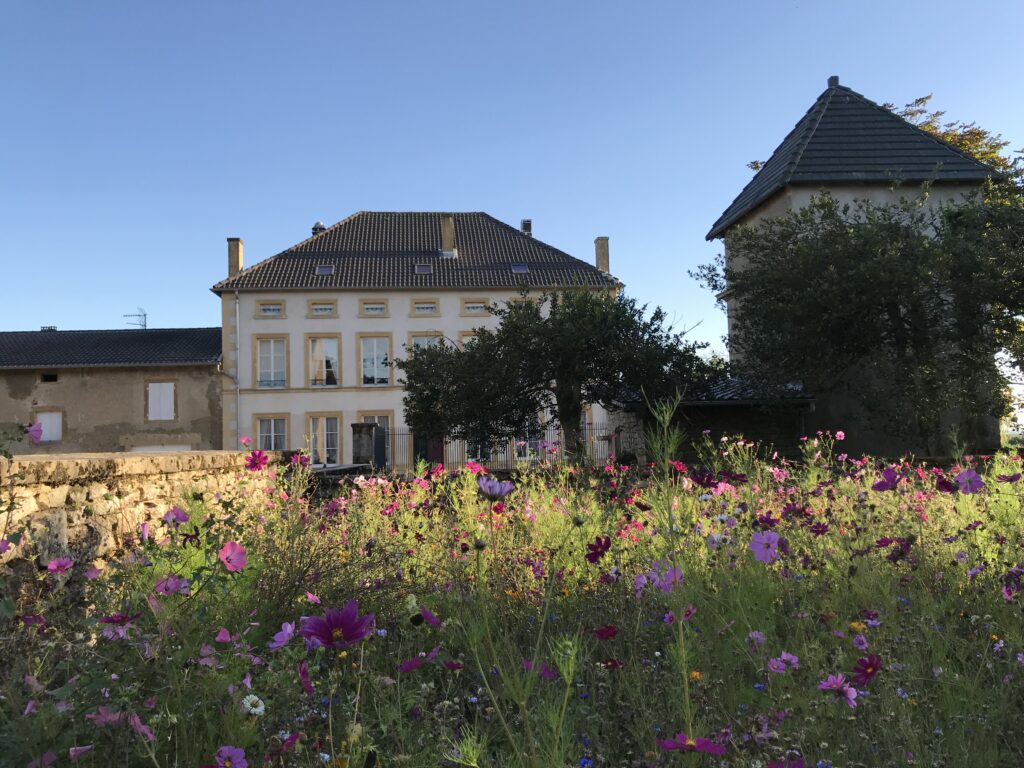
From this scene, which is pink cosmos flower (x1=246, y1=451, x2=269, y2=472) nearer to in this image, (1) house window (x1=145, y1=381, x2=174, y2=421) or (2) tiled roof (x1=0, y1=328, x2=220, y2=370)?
(2) tiled roof (x1=0, y1=328, x2=220, y2=370)

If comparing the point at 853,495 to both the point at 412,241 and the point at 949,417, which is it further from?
the point at 412,241

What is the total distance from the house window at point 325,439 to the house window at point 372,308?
14.2 ft

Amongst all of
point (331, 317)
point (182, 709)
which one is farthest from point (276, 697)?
point (331, 317)

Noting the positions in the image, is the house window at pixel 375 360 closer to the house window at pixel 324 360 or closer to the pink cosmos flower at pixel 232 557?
the house window at pixel 324 360

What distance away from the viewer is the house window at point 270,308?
94.6ft

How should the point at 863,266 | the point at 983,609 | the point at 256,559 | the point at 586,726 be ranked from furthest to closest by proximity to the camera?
the point at 863,266 < the point at 256,559 < the point at 983,609 < the point at 586,726

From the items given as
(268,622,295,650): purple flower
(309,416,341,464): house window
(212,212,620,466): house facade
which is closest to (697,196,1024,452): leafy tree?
(212,212,620,466): house facade

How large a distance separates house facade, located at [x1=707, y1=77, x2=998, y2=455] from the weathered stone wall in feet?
51.4

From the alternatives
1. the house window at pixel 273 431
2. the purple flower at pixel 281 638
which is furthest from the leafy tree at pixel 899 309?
the house window at pixel 273 431

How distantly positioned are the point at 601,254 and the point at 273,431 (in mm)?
15222

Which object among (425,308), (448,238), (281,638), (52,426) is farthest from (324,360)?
(281,638)

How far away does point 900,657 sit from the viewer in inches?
111

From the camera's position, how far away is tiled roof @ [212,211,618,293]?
29.1 m

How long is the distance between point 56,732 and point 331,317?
28.2m
